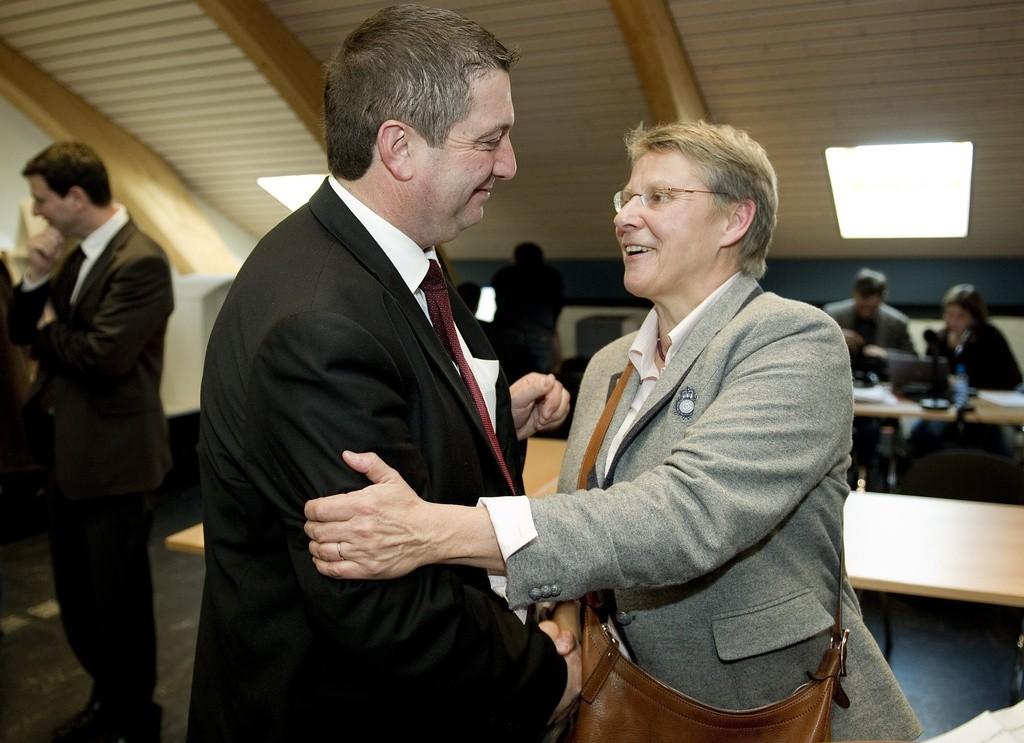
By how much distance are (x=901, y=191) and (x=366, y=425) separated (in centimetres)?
799

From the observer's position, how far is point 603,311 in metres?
9.77

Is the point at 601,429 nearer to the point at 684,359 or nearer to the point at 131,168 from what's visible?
the point at 684,359

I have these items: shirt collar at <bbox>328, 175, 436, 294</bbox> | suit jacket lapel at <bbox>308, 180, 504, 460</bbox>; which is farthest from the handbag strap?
shirt collar at <bbox>328, 175, 436, 294</bbox>

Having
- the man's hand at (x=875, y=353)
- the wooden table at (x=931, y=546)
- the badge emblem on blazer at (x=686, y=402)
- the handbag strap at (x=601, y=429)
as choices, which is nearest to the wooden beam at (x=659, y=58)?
the man's hand at (x=875, y=353)

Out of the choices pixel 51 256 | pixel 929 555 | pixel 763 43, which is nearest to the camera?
pixel 929 555

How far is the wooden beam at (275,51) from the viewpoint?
5.85m

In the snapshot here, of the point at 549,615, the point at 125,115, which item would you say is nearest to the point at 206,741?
the point at 549,615

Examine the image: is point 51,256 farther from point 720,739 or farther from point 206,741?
point 720,739

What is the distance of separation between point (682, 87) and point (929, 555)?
4.20 metres

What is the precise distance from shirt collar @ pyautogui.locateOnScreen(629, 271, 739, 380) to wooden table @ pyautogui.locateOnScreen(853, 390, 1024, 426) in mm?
3765

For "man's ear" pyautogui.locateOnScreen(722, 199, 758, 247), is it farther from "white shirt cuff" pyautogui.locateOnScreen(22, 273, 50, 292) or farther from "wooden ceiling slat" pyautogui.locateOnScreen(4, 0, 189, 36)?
"wooden ceiling slat" pyautogui.locateOnScreen(4, 0, 189, 36)

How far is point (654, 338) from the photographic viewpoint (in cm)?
182

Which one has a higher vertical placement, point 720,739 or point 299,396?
point 299,396

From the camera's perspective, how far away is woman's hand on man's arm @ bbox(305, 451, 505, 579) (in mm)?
1088
